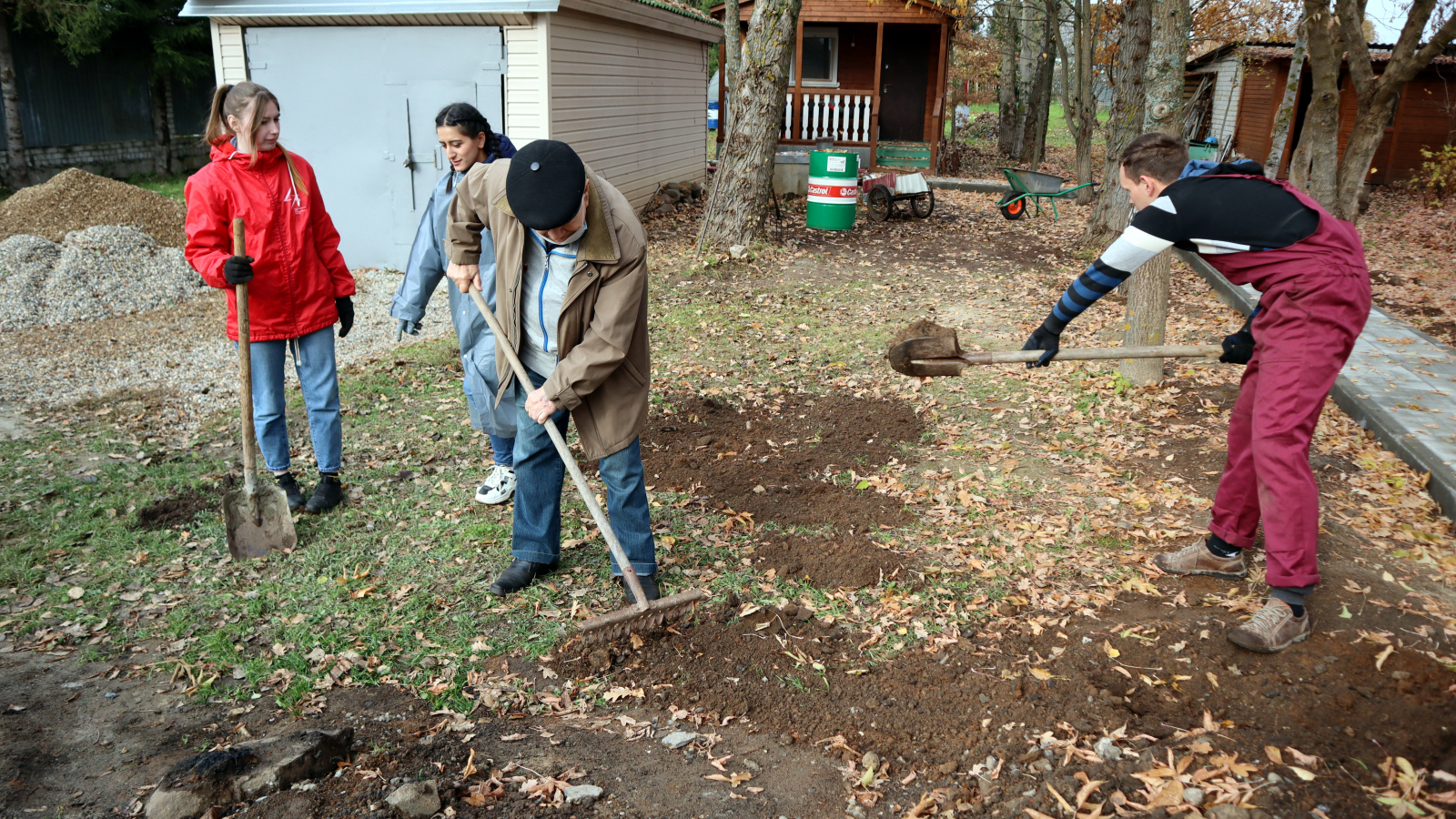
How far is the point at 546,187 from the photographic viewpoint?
302 cm

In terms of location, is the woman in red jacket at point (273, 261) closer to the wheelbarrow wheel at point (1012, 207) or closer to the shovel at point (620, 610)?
the shovel at point (620, 610)

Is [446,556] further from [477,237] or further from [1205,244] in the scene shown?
[1205,244]

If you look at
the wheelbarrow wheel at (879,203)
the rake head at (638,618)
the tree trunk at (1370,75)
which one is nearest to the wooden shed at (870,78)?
the wheelbarrow wheel at (879,203)

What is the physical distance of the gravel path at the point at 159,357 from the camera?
6523mm

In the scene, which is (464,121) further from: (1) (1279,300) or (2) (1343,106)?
(2) (1343,106)

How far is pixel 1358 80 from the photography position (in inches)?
514

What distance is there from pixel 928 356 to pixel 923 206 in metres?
11.3

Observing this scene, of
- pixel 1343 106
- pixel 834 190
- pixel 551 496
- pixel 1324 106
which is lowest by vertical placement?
pixel 551 496

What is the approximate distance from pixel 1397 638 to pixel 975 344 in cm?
466

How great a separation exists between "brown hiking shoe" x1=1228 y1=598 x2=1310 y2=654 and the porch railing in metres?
16.8

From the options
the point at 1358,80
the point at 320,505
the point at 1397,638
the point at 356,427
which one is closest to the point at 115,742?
the point at 320,505

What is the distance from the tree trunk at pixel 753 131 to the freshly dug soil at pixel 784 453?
541 cm

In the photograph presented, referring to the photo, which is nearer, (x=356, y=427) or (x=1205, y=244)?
(x=1205, y=244)

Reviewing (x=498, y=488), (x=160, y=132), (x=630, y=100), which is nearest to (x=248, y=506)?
(x=498, y=488)
